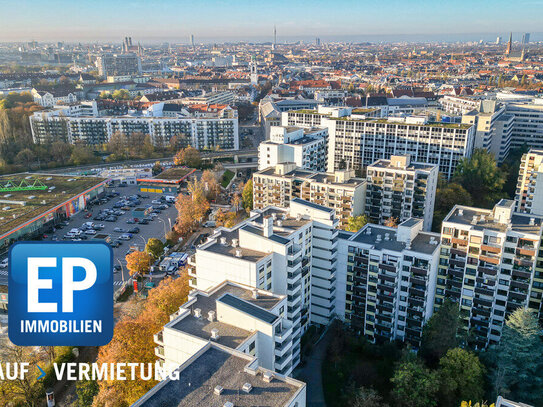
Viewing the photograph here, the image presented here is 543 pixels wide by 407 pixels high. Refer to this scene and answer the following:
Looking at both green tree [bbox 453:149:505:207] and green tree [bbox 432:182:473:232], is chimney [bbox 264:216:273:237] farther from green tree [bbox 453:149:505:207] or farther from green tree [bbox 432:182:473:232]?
green tree [bbox 453:149:505:207]

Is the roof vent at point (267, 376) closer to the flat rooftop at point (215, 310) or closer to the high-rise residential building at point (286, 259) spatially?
the flat rooftop at point (215, 310)

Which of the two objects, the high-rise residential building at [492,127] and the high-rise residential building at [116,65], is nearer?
the high-rise residential building at [492,127]

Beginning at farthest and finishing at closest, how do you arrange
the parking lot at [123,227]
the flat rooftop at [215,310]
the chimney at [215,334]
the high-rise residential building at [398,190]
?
the parking lot at [123,227], the high-rise residential building at [398,190], the flat rooftop at [215,310], the chimney at [215,334]

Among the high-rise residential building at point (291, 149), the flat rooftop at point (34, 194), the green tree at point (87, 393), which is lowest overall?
the green tree at point (87, 393)

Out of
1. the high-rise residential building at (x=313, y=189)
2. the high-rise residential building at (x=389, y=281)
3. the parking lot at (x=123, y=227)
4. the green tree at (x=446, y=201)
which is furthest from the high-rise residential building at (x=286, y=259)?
the green tree at (x=446, y=201)

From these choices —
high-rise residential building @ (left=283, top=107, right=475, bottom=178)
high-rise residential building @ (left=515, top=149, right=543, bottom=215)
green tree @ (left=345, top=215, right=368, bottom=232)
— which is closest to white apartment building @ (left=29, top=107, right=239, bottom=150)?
high-rise residential building @ (left=283, top=107, right=475, bottom=178)

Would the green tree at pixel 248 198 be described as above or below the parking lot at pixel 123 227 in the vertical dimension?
above
